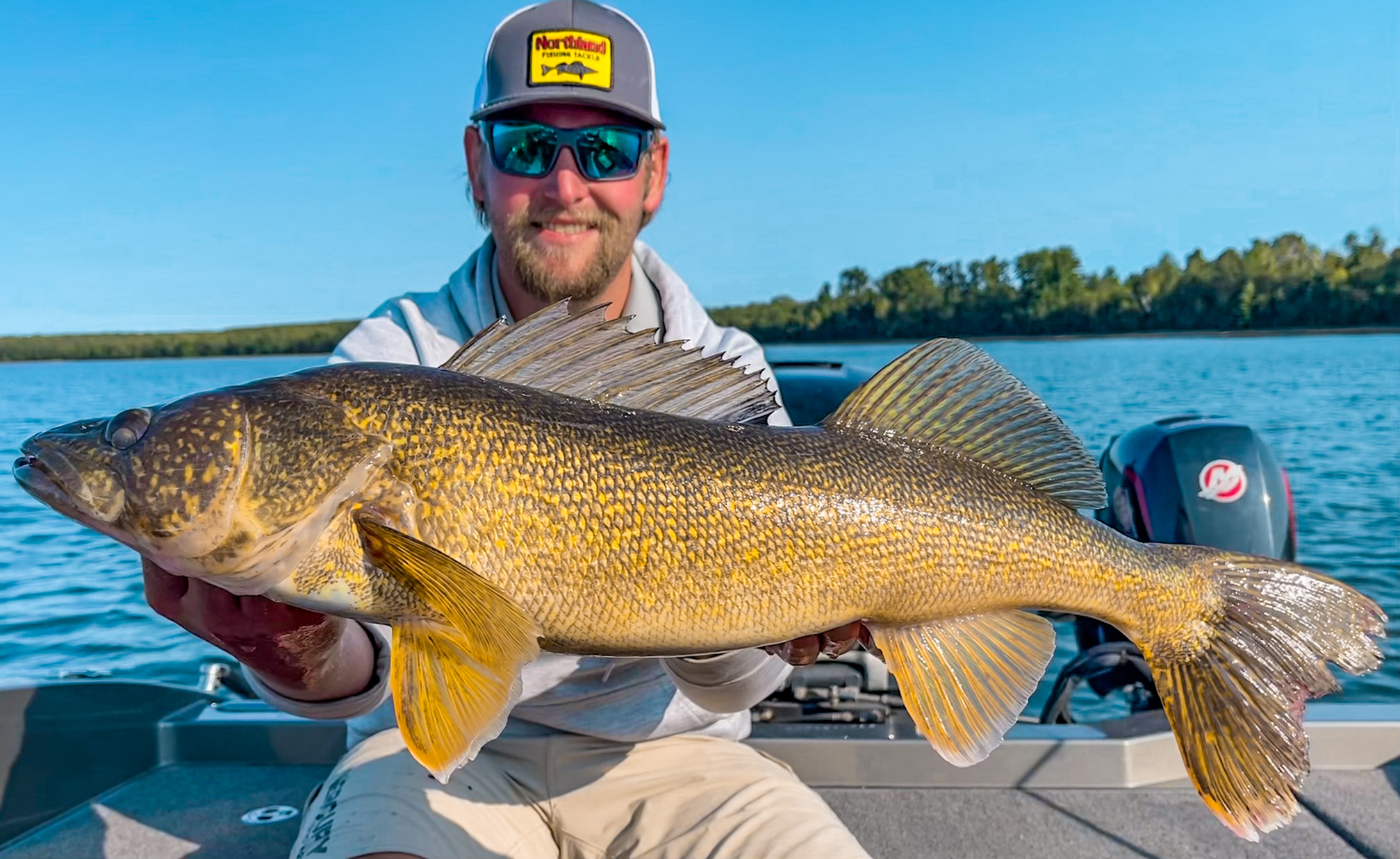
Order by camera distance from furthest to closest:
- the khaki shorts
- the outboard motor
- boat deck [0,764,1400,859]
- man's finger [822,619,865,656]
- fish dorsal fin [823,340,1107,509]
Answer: the outboard motor, boat deck [0,764,1400,859], the khaki shorts, fish dorsal fin [823,340,1107,509], man's finger [822,619,865,656]

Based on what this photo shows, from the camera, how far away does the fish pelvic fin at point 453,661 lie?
1932mm

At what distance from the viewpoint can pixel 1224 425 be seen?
5250mm

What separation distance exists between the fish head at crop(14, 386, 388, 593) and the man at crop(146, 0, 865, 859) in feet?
0.97

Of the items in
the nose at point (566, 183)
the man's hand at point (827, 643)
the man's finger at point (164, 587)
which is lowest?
the man's hand at point (827, 643)

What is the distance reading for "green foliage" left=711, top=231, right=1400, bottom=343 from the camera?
243 feet

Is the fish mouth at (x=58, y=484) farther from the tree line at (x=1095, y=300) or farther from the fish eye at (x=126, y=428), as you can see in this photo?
the tree line at (x=1095, y=300)

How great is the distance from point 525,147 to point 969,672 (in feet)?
8.07

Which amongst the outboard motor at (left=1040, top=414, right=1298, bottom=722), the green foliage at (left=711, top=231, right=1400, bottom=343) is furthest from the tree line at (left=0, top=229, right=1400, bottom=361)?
the outboard motor at (left=1040, top=414, right=1298, bottom=722)

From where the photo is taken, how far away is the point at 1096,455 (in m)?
17.8

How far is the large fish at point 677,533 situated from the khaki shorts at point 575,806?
0.85 metres

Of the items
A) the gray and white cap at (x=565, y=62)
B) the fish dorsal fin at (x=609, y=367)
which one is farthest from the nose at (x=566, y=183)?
the fish dorsal fin at (x=609, y=367)

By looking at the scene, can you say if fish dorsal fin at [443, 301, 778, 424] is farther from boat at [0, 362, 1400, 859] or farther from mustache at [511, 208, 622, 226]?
boat at [0, 362, 1400, 859]

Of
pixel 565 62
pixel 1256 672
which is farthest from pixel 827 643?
pixel 565 62

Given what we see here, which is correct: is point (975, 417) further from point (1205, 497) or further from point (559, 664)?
point (1205, 497)
